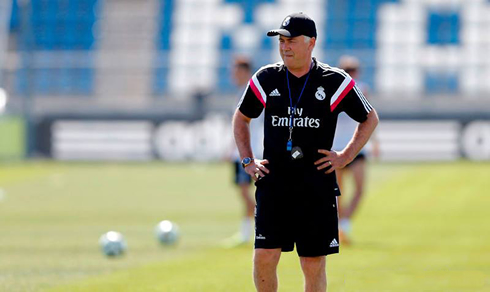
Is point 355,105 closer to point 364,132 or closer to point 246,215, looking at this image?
point 364,132

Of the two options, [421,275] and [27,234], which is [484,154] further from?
[421,275]

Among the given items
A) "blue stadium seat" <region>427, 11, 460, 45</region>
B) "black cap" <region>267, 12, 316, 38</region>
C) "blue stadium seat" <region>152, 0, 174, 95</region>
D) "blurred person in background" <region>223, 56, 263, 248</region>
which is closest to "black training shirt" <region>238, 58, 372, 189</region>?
"black cap" <region>267, 12, 316, 38</region>

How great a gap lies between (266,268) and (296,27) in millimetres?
1653

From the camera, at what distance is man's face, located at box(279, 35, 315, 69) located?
722 cm

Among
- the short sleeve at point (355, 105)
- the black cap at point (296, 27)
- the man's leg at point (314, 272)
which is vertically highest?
the black cap at point (296, 27)

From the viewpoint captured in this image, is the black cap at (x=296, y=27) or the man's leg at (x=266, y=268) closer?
the black cap at (x=296, y=27)

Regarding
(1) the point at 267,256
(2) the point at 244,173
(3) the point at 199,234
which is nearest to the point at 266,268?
(1) the point at 267,256

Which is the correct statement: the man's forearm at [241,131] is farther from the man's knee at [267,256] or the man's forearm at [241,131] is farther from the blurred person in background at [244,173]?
the blurred person in background at [244,173]

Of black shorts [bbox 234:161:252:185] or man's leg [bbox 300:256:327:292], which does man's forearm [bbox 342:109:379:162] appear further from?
black shorts [bbox 234:161:252:185]

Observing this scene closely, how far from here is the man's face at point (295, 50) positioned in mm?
7219

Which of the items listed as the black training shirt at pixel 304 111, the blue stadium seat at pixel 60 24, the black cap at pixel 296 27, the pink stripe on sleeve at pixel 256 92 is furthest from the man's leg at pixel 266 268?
the blue stadium seat at pixel 60 24

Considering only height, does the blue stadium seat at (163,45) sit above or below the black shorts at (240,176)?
above

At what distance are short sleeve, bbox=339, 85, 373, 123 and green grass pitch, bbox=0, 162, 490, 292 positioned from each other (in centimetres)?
289

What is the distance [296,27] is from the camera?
7199 mm
